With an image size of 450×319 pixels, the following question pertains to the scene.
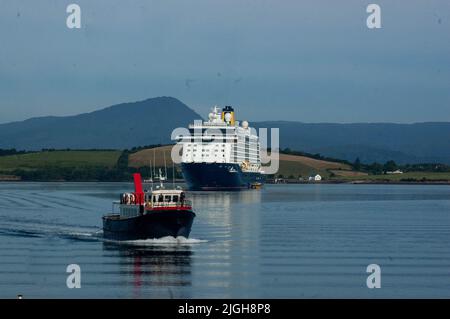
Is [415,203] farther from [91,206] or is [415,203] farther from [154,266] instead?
[154,266]

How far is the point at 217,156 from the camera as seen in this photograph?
14362cm

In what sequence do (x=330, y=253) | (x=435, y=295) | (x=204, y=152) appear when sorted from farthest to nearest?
(x=204, y=152), (x=330, y=253), (x=435, y=295)

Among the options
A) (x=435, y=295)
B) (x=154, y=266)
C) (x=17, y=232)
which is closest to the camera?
(x=435, y=295)

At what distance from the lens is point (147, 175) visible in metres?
190

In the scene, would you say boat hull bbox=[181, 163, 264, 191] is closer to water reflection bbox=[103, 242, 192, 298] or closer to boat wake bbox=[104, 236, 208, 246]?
water reflection bbox=[103, 242, 192, 298]

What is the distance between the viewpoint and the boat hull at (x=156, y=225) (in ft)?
170

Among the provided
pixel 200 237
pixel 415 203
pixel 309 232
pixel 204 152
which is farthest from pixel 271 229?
pixel 204 152

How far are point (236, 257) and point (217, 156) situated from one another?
317ft

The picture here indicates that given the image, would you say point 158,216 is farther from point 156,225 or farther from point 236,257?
point 236,257

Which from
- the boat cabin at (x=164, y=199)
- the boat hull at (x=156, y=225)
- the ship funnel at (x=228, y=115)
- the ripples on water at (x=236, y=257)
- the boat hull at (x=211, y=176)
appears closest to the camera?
the ripples on water at (x=236, y=257)

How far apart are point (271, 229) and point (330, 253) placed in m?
14.6
